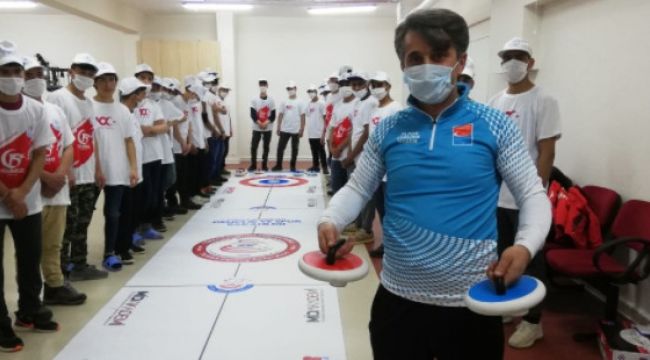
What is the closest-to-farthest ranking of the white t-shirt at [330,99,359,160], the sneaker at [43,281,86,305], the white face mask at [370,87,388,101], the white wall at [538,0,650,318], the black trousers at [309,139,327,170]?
the white wall at [538,0,650,318], the sneaker at [43,281,86,305], the white face mask at [370,87,388,101], the white t-shirt at [330,99,359,160], the black trousers at [309,139,327,170]

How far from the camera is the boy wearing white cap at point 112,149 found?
155 inches

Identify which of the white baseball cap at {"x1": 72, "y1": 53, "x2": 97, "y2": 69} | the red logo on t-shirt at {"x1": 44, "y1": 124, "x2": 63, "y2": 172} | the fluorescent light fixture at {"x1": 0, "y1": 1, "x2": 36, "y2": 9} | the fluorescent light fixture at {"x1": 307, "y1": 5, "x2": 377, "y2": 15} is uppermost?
the fluorescent light fixture at {"x1": 307, "y1": 5, "x2": 377, "y2": 15}

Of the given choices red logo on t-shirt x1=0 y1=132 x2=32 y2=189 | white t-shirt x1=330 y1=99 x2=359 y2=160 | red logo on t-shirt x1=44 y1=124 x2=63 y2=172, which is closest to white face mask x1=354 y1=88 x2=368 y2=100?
white t-shirt x1=330 y1=99 x2=359 y2=160

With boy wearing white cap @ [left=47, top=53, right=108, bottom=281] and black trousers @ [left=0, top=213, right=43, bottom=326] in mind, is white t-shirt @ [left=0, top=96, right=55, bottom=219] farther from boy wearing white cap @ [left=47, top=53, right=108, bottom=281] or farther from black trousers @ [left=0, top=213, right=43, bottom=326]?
boy wearing white cap @ [left=47, top=53, right=108, bottom=281]

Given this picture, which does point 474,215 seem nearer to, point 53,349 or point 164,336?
point 164,336

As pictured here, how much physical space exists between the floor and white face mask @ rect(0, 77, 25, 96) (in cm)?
140

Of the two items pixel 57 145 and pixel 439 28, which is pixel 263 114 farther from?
pixel 439 28

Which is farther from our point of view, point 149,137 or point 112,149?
point 149,137

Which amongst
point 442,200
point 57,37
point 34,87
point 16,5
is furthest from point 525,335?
point 57,37

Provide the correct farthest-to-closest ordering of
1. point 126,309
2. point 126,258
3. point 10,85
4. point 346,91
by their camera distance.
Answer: point 346,91
point 126,258
point 126,309
point 10,85

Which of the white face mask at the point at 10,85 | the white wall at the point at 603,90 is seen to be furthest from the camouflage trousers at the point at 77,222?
the white wall at the point at 603,90

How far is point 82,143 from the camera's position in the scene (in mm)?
3729

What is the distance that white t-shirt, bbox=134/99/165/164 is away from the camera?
491 cm

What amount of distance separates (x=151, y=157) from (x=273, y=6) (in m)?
6.24
